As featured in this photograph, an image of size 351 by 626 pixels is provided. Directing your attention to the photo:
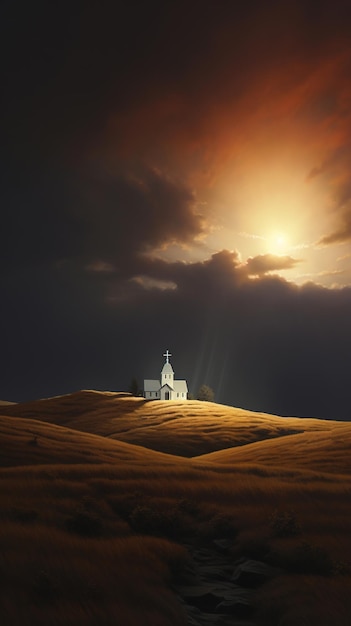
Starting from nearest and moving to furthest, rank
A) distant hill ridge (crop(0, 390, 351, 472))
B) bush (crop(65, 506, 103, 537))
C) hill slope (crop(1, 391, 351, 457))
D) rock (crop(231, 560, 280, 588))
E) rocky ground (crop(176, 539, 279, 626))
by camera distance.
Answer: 1. rocky ground (crop(176, 539, 279, 626))
2. rock (crop(231, 560, 280, 588))
3. bush (crop(65, 506, 103, 537))
4. distant hill ridge (crop(0, 390, 351, 472))
5. hill slope (crop(1, 391, 351, 457))

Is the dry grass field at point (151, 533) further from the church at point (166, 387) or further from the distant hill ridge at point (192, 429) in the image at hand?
the church at point (166, 387)

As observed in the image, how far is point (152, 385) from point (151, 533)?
347 ft

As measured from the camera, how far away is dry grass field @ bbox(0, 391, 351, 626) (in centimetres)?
1378

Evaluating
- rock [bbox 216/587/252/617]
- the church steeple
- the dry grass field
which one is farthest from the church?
rock [bbox 216/587/252/617]

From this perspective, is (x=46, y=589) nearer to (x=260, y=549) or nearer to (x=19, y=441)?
(x=260, y=549)

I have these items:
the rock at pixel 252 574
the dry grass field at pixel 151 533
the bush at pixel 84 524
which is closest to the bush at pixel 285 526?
the dry grass field at pixel 151 533

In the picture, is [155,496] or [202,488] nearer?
[155,496]

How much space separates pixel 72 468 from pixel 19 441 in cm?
1082

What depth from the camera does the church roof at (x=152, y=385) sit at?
4889 inches

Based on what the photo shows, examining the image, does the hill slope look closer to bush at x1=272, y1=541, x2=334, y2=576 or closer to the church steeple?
the church steeple

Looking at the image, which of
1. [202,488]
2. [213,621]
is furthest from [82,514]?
[202,488]

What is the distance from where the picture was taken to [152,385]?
4926 inches

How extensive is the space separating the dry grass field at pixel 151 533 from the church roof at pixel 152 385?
3352 inches

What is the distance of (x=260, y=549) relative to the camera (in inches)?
738
